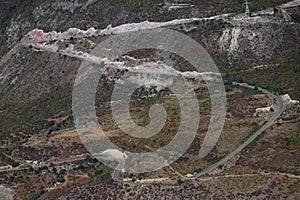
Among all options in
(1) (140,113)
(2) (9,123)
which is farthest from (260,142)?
(2) (9,123)

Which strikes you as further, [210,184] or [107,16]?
[107,16]

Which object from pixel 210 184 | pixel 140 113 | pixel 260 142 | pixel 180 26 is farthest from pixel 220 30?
pixel 210 184

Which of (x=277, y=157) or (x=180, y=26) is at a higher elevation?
(x=180, y=26)

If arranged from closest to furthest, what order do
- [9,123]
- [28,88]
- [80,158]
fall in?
[80,158] < [9,123] < [28,88]

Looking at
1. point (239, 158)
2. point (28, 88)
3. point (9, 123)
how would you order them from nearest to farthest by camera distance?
1. point (239, 158)
2. point (9, 123)
3. point (28, 88)

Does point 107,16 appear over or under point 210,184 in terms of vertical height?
over

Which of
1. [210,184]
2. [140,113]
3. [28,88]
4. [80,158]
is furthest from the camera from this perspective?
[28,88]

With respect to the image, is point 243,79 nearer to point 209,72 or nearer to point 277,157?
point 209,72

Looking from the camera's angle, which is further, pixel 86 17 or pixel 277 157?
pixel 86 17

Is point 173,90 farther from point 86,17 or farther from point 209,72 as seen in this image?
point 86,17
